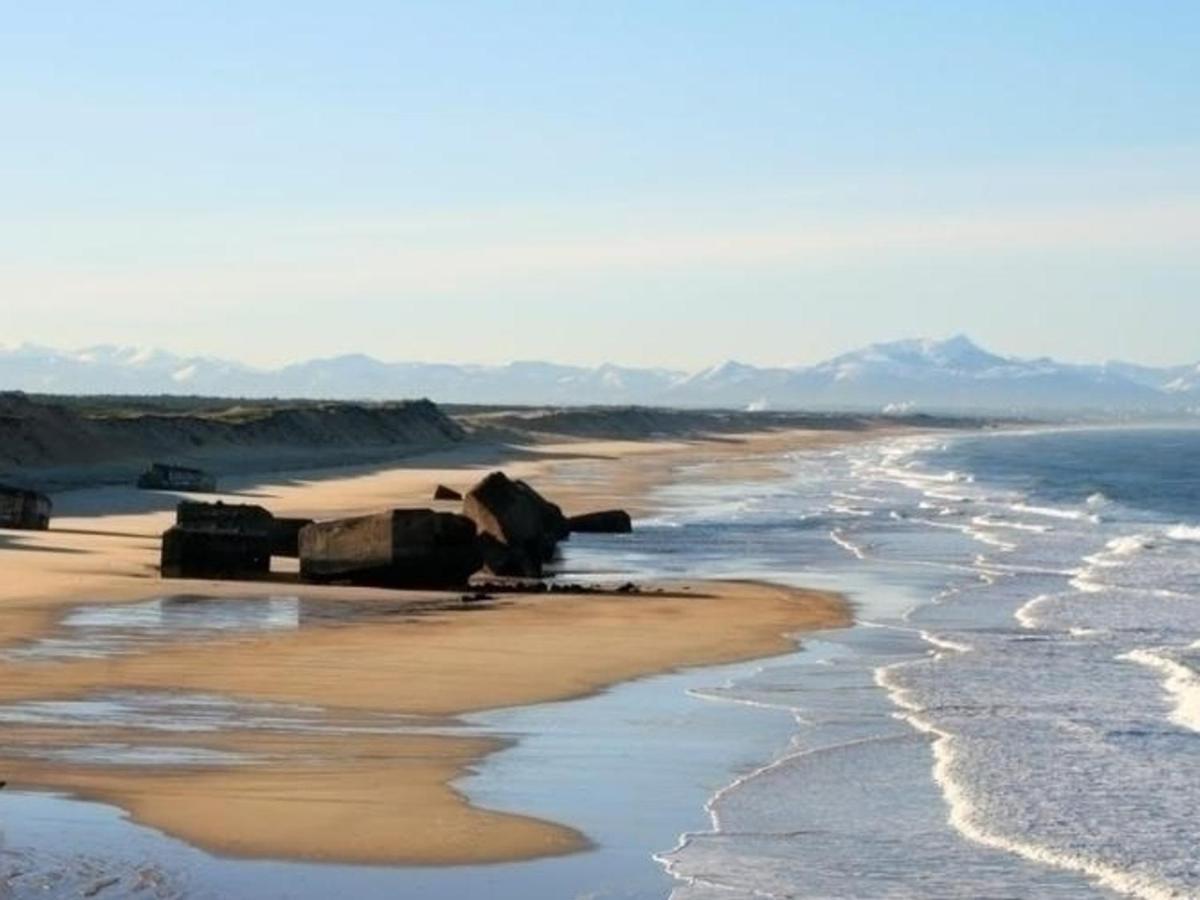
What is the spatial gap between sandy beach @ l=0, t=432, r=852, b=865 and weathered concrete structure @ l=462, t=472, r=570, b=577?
2.60 m

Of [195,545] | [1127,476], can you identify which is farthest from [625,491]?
[195,545]

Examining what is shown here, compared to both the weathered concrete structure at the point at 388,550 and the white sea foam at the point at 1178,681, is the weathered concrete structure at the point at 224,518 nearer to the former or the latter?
the weathered concrete structure at the point at 388,550

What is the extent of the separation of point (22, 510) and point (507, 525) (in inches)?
391

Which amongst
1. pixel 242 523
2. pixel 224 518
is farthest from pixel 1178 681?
pixel 224 518

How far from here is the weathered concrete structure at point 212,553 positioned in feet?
106

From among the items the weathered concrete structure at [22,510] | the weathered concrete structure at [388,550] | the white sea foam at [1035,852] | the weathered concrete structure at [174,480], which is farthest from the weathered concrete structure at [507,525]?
the weathered concrete structure at [174,480]

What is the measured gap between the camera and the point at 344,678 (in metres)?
21.6

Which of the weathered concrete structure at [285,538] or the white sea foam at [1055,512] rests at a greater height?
the weathered concrete structure at [285,538]

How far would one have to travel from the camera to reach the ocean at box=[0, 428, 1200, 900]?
13156 mm

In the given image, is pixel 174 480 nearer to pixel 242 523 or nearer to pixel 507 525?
pixel 507 525

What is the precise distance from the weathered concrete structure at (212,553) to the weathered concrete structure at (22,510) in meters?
8.03

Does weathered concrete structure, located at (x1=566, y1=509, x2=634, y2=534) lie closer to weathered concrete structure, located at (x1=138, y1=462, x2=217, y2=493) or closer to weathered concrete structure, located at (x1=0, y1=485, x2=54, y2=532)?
weathered concrete structure, located at (x1=0, y1=485, x2=54, y2=532)

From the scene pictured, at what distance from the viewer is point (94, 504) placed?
1997 inches

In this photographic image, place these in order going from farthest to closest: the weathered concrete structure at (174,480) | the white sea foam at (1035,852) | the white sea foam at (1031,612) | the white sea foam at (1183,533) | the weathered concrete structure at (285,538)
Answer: the weathered concrete structure at (174,480) < the white sea foam at (1183,533) < the weathered concrete structure at (285,538) < the white sea foam at (1031,612) < the white sea foam at (1035,852)
